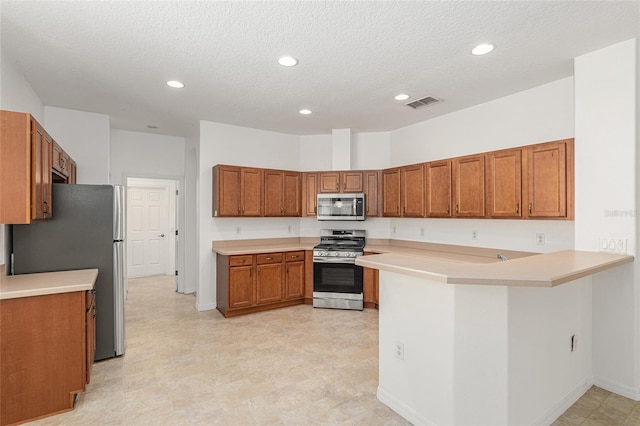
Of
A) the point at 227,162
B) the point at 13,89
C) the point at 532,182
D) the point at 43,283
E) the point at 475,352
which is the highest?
the point at 13,89

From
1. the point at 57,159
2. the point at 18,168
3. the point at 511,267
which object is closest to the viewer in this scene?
the point at 511,267

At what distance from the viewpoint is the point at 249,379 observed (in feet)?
9.32

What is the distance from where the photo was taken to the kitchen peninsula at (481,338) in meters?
1.93

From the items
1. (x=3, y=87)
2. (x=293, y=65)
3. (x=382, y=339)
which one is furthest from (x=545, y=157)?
(x=3, y=87)

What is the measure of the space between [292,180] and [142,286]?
3749 millimetres

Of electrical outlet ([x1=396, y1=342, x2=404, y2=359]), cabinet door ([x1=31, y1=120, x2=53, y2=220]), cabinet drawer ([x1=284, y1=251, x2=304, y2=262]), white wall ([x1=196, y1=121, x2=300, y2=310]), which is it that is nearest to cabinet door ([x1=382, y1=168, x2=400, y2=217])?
cabinet drawer ([x1=284, y1=251, x2=304, y2=262])

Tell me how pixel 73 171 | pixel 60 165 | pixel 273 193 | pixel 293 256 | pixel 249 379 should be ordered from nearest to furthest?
pixel 249 379, pixel 60 165, pixel 73 171, pixel 293 256, pixel 273 193

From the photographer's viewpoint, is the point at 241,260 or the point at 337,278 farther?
the point at 337,278

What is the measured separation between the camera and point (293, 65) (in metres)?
2.98

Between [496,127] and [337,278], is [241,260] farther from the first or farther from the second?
[496,127]

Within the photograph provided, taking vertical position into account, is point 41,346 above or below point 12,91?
below

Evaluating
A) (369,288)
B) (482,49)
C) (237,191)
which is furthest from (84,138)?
(482,49)

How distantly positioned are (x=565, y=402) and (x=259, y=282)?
11.5ft

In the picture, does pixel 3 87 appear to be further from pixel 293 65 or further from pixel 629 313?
pixel 629 313
